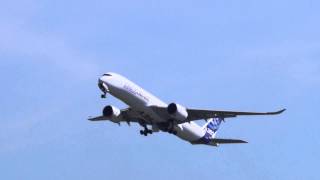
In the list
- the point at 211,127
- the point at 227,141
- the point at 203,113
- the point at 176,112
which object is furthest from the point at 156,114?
the point at 211,127

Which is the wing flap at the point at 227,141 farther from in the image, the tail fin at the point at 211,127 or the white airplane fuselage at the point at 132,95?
the white airplane fuselage at the point at 132,95

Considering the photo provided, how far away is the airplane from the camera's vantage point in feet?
276

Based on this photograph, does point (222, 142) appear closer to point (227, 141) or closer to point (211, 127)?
Result: point (227, 141)

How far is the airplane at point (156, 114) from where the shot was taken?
8400 cm

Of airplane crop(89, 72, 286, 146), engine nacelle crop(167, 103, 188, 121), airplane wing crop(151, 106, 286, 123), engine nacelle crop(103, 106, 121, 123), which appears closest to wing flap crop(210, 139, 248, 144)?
airplane crop(89, 72, 286, 146)

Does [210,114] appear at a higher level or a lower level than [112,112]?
higher

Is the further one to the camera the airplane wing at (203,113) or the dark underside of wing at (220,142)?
the dark underside of wing at (220,142)

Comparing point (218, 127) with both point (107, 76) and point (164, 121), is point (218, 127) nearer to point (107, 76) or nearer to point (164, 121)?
point (164, 121)

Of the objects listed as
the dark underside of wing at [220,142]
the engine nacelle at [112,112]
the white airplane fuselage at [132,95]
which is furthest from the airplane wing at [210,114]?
the engine nacelle at [112,112]

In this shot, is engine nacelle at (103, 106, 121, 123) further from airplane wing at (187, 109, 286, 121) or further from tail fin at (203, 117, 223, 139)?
tail fin at (203, 117, 223, 139)

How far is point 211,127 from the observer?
95875 millimetres

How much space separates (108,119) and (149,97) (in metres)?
7.61

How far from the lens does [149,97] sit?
281ft

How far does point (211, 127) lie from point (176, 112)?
412 inches
